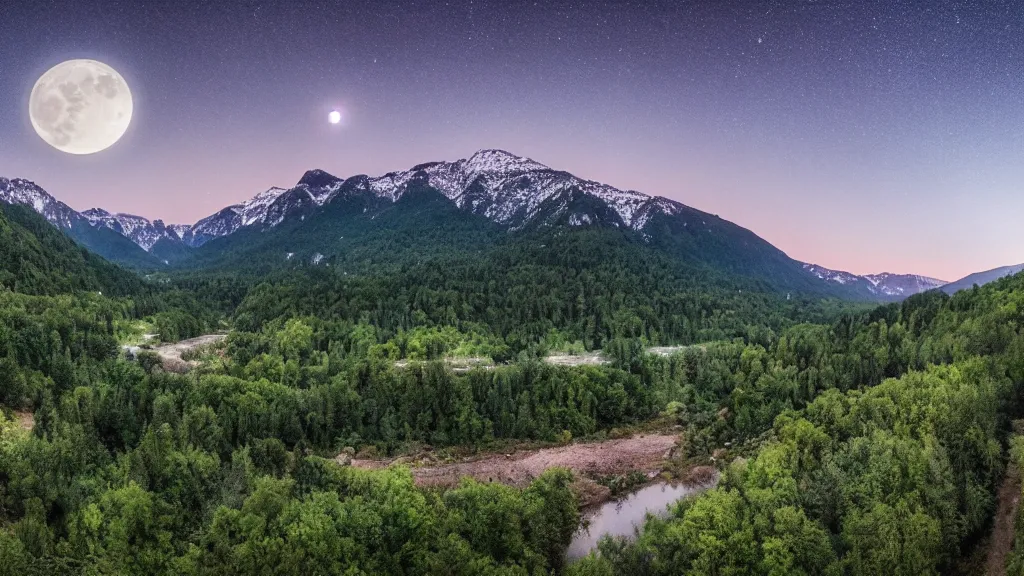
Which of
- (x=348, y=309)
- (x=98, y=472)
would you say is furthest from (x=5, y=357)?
(x=348, y=309)

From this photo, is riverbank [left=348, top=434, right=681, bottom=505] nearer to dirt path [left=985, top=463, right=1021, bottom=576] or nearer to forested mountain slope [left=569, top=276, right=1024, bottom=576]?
forested mountain slope [left=569, top=276, right=1024, bottom=576]

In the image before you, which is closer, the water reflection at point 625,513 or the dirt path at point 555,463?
the water reflection at point 625,513

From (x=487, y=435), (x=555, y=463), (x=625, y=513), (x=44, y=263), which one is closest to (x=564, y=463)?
(x=555, y=463)

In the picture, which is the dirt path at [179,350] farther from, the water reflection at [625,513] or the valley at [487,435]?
the water reflection at [625,513]

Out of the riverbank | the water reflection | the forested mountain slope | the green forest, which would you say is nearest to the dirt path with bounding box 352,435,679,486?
the riverbank

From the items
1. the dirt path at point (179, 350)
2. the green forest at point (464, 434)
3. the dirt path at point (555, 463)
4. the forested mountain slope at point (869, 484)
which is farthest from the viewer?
the dirt path at point (179, 350)

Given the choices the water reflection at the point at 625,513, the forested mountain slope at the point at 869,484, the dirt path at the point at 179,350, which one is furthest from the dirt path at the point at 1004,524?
the dirt path at the point at 179,350

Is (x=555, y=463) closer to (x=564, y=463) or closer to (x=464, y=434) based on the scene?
(x=564, y=463)

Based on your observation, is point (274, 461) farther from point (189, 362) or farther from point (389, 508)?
point (189, 362)
